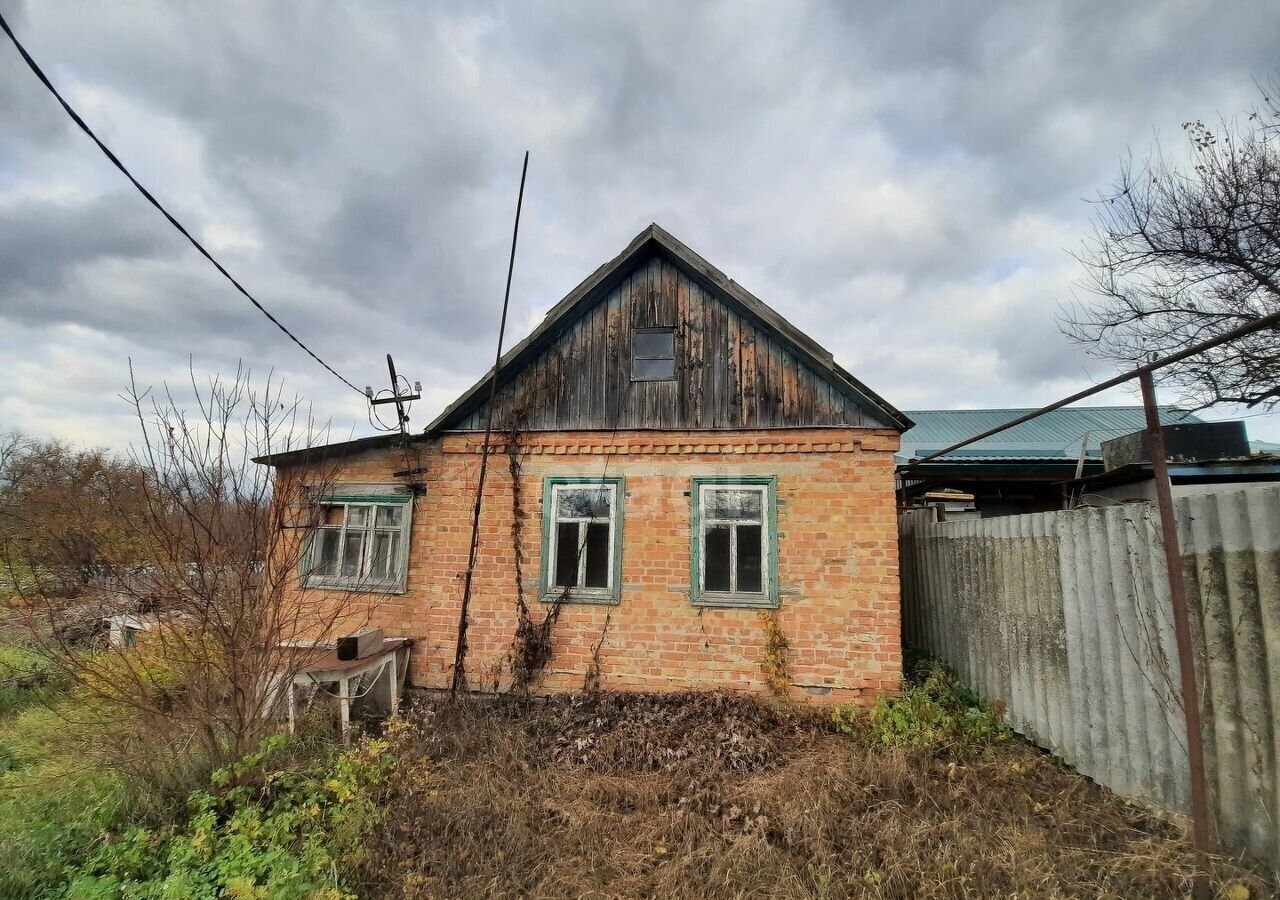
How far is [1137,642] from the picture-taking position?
378 centimetres

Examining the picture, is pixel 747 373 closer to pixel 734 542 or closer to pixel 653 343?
pixel 653 343

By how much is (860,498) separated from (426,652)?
6023mm

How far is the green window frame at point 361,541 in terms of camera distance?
766cm

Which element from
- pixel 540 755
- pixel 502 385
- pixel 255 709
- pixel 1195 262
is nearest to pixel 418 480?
pixel 502 385

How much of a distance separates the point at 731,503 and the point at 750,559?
0.74m

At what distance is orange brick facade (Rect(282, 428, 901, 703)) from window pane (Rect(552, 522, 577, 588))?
267 mm

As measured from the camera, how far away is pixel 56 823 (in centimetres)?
418

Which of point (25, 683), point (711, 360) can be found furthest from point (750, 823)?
point (25, 683)

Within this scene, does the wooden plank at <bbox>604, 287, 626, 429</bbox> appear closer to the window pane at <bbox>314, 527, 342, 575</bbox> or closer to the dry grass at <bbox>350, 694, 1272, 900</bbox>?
the dry grass at <bbox>350, 694, 1272, 900</bbox>

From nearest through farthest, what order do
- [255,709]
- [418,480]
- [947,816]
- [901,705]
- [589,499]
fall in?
[947,816], [255,709], [901,705], [589,499], [418,480]

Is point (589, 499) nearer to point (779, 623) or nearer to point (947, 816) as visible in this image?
point (779, 623)

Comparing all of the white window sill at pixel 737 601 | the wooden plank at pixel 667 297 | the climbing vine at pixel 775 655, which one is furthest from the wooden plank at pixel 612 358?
the climbing vine at pixel 775 655

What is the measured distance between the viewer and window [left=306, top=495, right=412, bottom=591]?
25.2 ft

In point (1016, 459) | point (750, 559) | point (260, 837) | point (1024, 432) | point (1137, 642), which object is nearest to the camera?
point (1137, 642)
